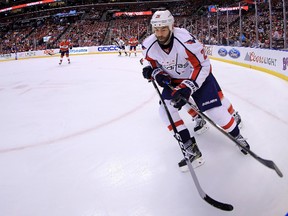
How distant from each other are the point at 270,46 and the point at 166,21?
18.0 feet

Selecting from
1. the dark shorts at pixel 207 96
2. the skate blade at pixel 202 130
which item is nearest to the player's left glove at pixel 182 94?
the dark shorts at pixel 207 96

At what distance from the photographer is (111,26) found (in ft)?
81.1

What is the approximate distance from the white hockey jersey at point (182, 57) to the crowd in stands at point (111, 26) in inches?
199

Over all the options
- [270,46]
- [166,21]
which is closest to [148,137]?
[166,21]

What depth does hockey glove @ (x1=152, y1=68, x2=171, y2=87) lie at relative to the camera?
2363 mm

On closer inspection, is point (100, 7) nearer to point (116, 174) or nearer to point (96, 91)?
point (96, 91)

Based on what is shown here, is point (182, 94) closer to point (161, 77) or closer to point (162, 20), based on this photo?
point (161, 77)

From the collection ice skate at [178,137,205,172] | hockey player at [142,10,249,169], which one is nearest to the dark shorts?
hockey player at [142,10,249,169]

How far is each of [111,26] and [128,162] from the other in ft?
78.7

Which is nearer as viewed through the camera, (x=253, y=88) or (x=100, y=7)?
(x=253, y=88)

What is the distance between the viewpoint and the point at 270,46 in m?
6.54

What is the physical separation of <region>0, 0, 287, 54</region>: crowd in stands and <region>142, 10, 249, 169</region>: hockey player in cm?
505

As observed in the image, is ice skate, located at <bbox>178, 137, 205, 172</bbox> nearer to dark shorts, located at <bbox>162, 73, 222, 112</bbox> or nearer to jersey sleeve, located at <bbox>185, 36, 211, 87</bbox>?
dark shorts, located at <bbox>162, 73, 222, 112</bbox>

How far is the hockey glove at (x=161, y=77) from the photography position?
2363mm
